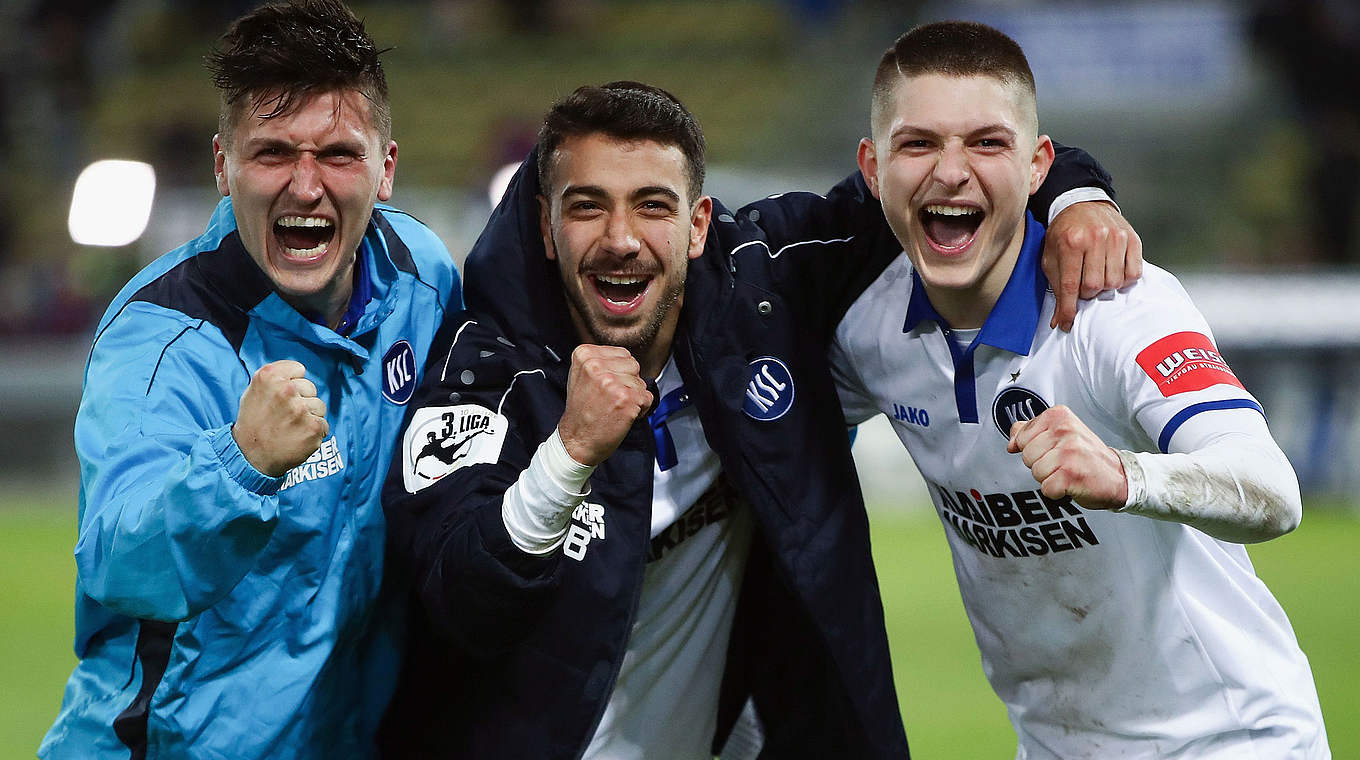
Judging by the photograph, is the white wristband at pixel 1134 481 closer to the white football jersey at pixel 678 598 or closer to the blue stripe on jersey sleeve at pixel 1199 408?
the blue stripe on jersey sleeve at pixel 1199 408

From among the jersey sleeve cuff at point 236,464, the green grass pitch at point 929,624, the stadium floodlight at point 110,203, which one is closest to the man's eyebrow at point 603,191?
the jersey sleeve cuff at point 236,464

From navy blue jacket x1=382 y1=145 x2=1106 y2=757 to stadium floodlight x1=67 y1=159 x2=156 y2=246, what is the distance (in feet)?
6.36

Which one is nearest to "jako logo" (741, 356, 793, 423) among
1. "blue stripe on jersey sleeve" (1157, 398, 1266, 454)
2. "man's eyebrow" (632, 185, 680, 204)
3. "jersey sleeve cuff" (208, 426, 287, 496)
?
"man's eyebrow" (632, 185, 680, 204)

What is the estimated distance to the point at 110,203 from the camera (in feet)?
17.1

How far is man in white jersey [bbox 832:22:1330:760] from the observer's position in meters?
3.15

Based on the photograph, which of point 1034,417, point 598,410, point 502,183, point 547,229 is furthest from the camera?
point 502,183

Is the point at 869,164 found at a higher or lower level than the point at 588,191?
higher

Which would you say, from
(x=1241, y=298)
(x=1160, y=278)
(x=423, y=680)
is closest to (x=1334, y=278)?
(x=1241, y=298)

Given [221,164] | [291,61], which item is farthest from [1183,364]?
[221,164]

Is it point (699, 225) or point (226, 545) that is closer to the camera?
point (226, 545)

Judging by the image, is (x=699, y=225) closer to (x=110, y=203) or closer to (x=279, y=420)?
(x=279, y=420)

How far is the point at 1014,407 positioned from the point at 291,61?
5.76ft

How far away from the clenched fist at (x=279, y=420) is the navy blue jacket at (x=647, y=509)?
38cm

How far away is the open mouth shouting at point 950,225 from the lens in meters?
3.31
